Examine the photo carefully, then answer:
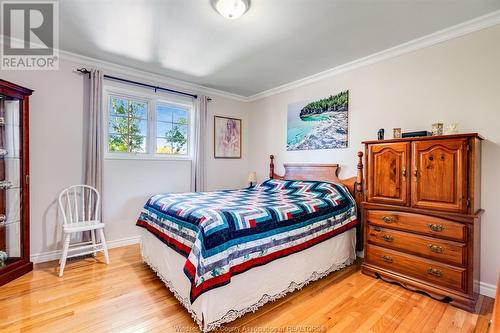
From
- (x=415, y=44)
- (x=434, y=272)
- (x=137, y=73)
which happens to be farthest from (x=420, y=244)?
(x=137, y=73)

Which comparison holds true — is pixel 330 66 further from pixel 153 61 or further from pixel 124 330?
pixel 124 330

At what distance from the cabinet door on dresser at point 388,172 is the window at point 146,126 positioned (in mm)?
2751

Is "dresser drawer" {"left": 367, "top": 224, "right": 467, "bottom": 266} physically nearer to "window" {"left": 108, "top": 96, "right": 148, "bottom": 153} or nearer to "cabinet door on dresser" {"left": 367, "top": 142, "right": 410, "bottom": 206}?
"cabinet door on dresser" {"left": 367, "top": 142, "right": 410, "bottom": 206}

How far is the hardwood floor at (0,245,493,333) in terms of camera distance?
67.5 inches

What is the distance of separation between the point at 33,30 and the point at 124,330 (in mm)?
2953

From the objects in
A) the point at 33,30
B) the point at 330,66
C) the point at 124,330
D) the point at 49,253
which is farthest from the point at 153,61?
the point at 124,330

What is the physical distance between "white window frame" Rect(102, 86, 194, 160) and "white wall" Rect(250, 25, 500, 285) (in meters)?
1.93

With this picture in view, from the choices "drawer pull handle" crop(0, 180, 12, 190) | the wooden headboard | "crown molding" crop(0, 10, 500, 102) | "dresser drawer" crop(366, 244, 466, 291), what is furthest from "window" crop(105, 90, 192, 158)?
"dresser drawer" crop(366, 244, 466, 291)

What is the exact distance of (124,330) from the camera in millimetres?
1664

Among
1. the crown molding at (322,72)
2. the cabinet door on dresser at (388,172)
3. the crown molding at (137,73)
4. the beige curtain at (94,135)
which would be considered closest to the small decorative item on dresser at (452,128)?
the cabinet door on dresser at (388,172)

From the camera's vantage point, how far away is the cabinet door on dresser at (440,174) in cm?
199

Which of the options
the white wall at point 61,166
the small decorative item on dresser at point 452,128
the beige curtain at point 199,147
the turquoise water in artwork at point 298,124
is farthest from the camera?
the beige curtain at point 199,147

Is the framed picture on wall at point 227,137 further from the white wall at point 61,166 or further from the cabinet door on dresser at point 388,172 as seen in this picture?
the cabinet door on dresser at point 388,172

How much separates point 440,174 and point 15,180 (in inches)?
162
